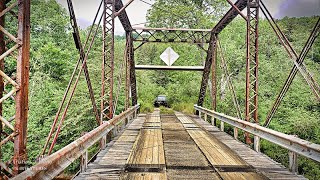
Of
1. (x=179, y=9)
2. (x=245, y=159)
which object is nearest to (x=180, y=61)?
(x=179, y=9)

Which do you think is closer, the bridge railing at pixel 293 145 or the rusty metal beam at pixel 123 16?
the bridge railing at pixel 293 145

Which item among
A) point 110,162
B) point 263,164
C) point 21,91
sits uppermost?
point 21,91

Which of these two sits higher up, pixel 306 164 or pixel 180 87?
pixel 180 87

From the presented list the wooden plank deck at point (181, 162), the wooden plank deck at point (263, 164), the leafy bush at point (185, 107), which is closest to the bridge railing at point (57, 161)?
the wooden plank deck at point (181, 162)

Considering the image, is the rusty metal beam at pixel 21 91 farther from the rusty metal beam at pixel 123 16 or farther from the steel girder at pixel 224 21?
the steel girder at pixel 224 21

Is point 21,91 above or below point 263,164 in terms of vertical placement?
above

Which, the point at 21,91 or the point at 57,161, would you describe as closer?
the point at 21,91

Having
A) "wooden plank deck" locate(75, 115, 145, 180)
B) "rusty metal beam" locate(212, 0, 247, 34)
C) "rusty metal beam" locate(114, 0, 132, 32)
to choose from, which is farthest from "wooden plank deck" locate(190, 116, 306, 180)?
"rusty metal beam" locate(114, 0, 132, 32)

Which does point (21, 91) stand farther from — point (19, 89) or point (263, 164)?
point (263, 164)

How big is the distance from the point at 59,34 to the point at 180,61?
661 inches

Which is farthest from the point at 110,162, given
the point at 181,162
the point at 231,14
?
the point at 231,14

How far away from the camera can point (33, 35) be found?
34562mm

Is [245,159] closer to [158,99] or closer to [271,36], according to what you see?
[271,36]

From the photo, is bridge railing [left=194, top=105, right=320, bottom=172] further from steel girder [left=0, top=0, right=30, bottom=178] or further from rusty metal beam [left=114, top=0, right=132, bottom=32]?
rusty metal beam [left=114, top=0, right=132, bottom=32]
